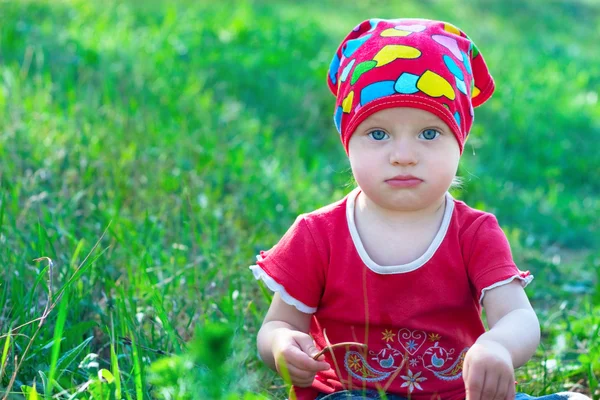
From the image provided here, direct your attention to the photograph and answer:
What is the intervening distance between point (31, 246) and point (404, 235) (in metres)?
1.33

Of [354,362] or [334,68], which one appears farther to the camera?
[334,68]

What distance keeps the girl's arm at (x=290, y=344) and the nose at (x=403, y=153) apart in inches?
19.2

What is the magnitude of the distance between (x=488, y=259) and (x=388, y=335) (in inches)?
12.8

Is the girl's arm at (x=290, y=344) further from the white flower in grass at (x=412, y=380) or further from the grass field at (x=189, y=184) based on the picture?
the white flower in grass at (x=412, y=380)

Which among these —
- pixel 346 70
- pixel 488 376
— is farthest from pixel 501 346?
pixel 346 70

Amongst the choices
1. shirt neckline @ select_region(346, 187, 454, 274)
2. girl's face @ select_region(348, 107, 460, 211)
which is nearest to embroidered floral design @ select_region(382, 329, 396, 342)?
shirt neckline @ select_region(346, 187, 454, 274)

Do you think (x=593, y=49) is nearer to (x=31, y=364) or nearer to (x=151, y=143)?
(x=151, y=143)

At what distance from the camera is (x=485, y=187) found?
5266 millimetres

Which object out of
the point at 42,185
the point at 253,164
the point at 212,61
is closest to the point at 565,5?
the point at 212,61

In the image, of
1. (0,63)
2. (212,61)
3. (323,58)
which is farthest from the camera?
(323,58)

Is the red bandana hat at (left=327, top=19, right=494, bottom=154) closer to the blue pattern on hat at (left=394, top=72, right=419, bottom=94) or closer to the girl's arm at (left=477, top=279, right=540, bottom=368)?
the blue pattern on hat at (left=394, top=72, right=419, bottom=94)

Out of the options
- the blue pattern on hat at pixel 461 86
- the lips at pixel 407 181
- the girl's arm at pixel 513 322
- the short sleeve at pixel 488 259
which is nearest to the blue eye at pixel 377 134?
the lips at pixel 407 181

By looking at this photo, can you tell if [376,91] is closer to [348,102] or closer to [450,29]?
[348,102]

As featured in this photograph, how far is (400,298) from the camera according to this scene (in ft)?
7.18
